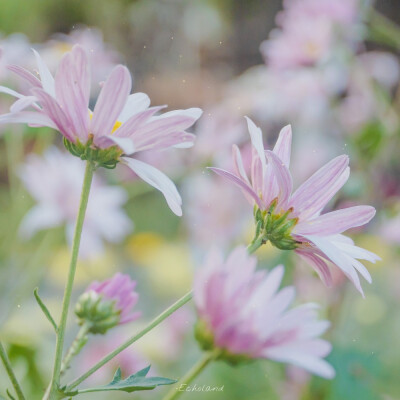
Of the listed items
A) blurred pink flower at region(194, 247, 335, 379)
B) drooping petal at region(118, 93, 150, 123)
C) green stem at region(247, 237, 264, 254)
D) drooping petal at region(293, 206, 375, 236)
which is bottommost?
blurred pink flower at region(194, 247, 335, 379)

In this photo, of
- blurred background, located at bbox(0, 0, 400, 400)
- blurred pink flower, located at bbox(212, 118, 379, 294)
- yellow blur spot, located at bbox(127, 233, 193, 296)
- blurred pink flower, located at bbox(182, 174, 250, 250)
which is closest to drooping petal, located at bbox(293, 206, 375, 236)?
blurred pink flower, located at bbox(212, 118, 379, 294)

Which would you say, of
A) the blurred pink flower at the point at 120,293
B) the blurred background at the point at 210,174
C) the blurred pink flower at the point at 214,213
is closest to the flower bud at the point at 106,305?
the blurred pink flower at the point at 120,293

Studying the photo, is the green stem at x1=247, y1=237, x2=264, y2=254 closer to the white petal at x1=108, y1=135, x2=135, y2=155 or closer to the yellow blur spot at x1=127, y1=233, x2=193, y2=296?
the white petal at x1=108, y1=135, x2=135, y2=155

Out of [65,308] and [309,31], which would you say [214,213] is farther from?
[65,308]

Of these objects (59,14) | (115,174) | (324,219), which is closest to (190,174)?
(115,174)

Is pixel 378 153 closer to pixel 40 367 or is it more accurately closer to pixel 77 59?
pixel 40 367

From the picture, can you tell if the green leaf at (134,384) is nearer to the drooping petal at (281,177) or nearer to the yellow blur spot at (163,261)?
the drooping petal at (281,177)

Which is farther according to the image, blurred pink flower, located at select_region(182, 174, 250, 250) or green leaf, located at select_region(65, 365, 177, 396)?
blurred pink flower, located at select_region(182, 174, 250, 250)

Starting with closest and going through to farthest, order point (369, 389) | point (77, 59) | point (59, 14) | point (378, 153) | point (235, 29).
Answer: point (77, 59) → point (369, 389) → point (378, 153) → point (235, 29) → point (59, 14)
